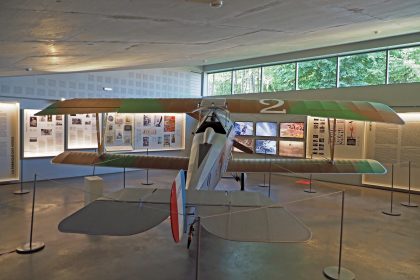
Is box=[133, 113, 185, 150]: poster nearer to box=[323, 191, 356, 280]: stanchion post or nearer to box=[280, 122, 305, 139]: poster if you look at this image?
box=[280, 122, 305, 139]: poster

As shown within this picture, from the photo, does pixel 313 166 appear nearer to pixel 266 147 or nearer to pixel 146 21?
pixel 146 21

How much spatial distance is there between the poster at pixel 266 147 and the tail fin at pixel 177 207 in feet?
28.9

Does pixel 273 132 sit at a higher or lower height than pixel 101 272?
higher

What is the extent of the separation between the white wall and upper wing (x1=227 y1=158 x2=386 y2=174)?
5.65 metres

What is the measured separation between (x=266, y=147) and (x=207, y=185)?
777 cm

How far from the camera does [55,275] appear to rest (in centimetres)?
343

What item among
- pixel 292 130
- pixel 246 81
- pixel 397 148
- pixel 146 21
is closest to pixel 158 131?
pixel 246 81

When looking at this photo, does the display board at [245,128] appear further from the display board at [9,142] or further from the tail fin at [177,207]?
the tail fin at [177,207]

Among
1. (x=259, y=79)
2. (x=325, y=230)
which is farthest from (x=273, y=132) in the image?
(x=325, y=230)

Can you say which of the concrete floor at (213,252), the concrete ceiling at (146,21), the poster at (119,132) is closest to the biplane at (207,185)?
the concrete floor at (213,252)

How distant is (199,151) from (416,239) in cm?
363

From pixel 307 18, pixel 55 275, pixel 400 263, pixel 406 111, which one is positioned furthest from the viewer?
Result: pixel 406 111

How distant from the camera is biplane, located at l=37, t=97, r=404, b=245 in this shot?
90.1 inches

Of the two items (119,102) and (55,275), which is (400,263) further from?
(119,102)
